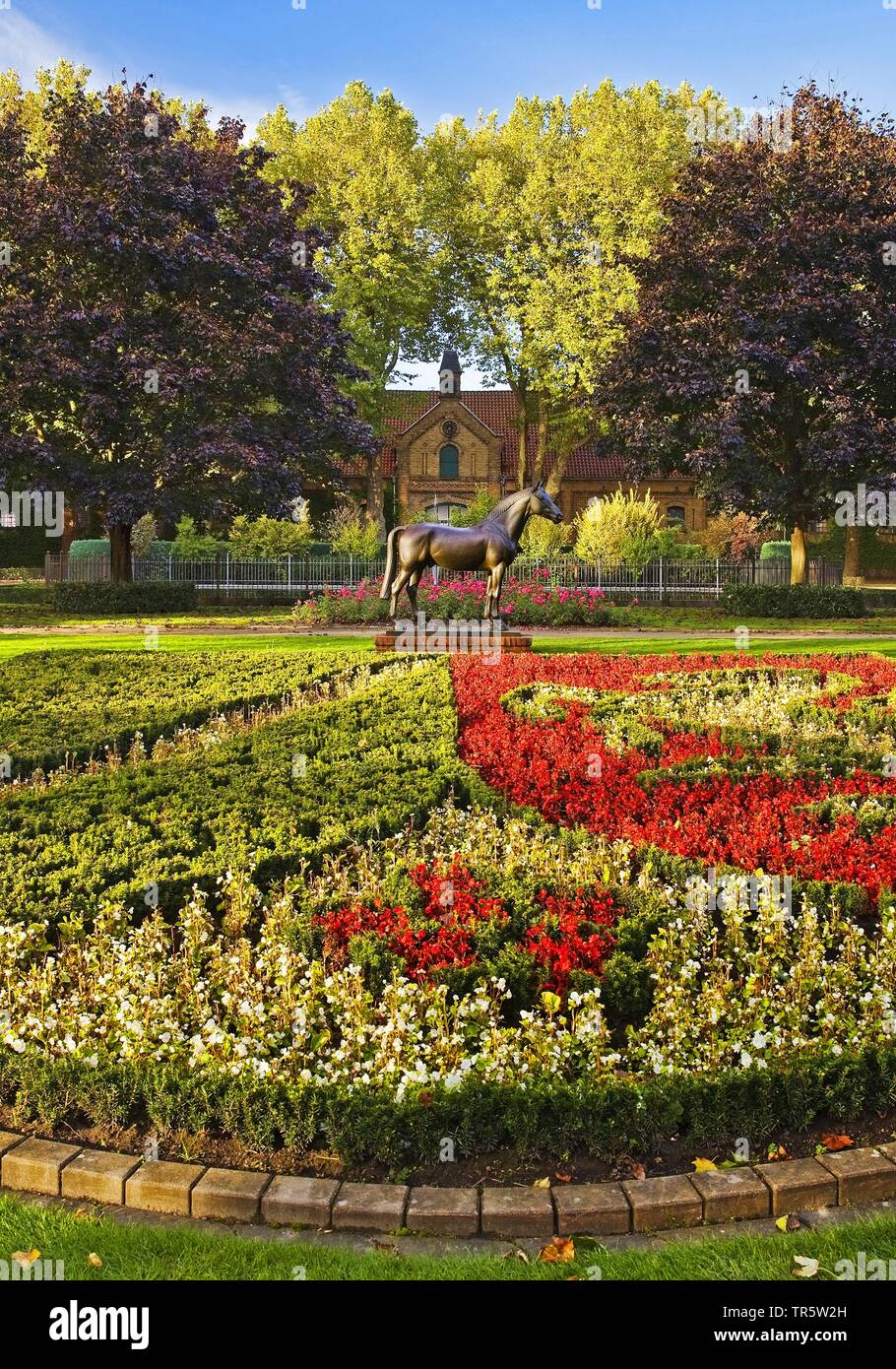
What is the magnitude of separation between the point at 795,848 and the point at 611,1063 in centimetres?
221

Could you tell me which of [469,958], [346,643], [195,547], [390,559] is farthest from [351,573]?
[469,958]

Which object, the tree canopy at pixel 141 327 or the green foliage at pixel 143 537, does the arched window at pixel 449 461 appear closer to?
the green foliage at pixel 143 537

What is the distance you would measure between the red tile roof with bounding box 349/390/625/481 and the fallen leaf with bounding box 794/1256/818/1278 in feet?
155

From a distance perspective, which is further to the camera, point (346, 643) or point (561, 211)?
point (561, 211)

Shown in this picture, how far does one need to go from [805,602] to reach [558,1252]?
21481 mm

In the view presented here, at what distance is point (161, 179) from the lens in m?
24.4

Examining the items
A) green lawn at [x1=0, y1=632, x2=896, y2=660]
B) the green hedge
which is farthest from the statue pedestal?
the green hedge

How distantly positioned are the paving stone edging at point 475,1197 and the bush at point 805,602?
67.6 ft

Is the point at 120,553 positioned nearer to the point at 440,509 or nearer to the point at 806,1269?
the point at 440,509

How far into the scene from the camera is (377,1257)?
9.60 feet

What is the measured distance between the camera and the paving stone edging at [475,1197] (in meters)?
3.07

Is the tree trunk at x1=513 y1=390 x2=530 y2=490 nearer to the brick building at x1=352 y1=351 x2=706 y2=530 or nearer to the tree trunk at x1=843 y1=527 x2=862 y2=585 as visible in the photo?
the brick building at x1=352 y1=351 x2=706 y2=530

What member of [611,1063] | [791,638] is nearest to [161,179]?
[791,638]
